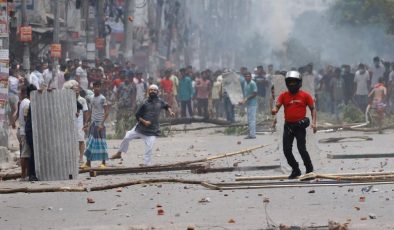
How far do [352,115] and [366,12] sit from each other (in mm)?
28506

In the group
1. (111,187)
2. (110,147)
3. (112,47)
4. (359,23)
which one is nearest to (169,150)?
(110,147)

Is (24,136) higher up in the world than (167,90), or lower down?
lower down

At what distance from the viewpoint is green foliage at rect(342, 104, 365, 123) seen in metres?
27.9

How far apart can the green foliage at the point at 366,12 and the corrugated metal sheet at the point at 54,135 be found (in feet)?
97.6

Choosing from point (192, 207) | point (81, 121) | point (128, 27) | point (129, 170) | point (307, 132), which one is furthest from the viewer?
point (128, 27)

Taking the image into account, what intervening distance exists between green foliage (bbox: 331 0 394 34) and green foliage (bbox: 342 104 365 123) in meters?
15.6

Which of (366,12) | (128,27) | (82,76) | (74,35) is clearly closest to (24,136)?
(82,76)

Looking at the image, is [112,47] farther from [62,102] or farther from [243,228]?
[243,228]

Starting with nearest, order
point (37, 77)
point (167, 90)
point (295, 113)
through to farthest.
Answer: point (295, 113)
point (37, 77)
point (167, 90)

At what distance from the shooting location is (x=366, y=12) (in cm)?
5597

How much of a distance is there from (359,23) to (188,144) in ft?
123

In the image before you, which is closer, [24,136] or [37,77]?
[24,136]

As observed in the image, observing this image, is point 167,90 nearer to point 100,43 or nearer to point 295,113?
point 100,43

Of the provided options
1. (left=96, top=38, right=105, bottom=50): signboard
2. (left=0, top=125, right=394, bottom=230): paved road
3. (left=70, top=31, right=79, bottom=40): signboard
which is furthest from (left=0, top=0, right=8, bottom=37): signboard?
(left=70, top=31, right=79, bottom=40): signboard
